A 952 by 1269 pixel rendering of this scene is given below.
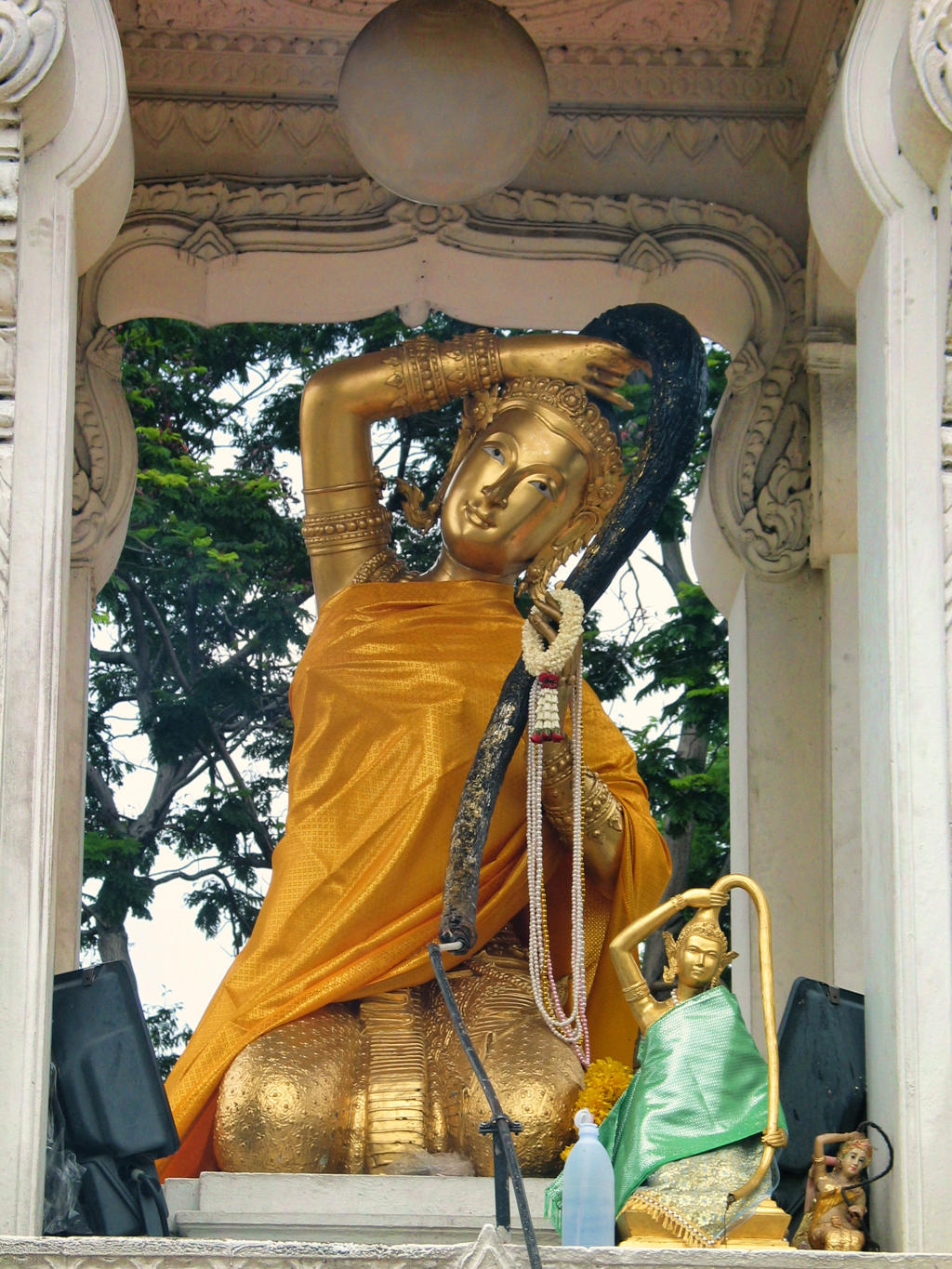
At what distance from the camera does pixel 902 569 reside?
533 centimetres

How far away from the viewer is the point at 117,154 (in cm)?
563

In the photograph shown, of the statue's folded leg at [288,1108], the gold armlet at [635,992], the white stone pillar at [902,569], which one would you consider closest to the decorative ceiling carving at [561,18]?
the white stone pillar at [902,569]

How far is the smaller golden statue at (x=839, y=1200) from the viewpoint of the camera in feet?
16.9

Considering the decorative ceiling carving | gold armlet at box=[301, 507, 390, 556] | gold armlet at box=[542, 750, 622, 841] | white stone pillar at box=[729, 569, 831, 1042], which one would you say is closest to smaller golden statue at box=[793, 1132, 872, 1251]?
gold armlet at box=[542, 750, 622, 841]

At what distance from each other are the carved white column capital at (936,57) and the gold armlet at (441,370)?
223 cm

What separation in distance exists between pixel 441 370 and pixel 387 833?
1.46 m

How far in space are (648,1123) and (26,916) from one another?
1417 mm

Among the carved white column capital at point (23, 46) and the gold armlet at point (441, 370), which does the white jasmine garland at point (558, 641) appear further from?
the carved white column capital at point (23, 46)

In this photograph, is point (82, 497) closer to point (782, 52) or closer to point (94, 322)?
point (94, 322)

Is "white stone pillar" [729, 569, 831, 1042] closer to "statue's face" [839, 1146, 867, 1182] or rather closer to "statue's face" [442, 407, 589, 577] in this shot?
"statue's face" [442, 407, 589, 577]

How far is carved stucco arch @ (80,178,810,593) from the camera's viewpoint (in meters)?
7.55

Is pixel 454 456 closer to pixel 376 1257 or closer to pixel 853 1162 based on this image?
pixel 853 1162

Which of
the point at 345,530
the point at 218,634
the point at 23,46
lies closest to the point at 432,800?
the point at 345,530

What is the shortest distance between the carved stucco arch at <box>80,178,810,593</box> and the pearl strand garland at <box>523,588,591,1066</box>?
1348 millimetres
